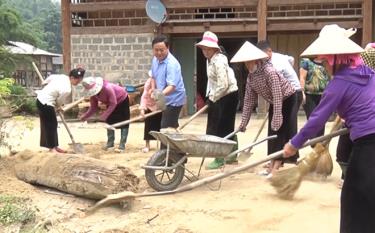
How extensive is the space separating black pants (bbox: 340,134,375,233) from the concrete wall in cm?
1104

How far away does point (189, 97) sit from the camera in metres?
15.4

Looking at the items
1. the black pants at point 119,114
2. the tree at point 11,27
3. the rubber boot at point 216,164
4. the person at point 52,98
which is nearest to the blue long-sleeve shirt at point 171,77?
the rubber boot at point 216,164

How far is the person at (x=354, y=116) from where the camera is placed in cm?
337

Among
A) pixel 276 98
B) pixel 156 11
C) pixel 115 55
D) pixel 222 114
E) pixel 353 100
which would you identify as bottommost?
pixel 222 114

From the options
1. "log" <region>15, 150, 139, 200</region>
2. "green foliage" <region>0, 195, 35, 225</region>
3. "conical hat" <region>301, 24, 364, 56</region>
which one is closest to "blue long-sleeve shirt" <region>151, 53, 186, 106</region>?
"log" <region>15, 150, 139, 200</region>

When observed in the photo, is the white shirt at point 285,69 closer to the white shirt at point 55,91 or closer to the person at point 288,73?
the person at point 288,73

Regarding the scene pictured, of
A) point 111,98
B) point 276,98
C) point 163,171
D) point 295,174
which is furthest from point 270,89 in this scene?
point 111,98

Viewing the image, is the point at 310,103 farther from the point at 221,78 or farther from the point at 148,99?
the point at 148,99

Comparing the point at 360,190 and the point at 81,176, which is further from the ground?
the point at 360,190

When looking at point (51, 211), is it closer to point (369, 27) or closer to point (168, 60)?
point (168, 60)

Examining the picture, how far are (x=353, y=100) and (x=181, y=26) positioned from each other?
11.0m

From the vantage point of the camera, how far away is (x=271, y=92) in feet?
19.4

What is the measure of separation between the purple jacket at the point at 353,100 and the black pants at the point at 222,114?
325 centimetres

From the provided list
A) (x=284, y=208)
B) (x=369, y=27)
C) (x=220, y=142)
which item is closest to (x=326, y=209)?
(x=284, y=208)
